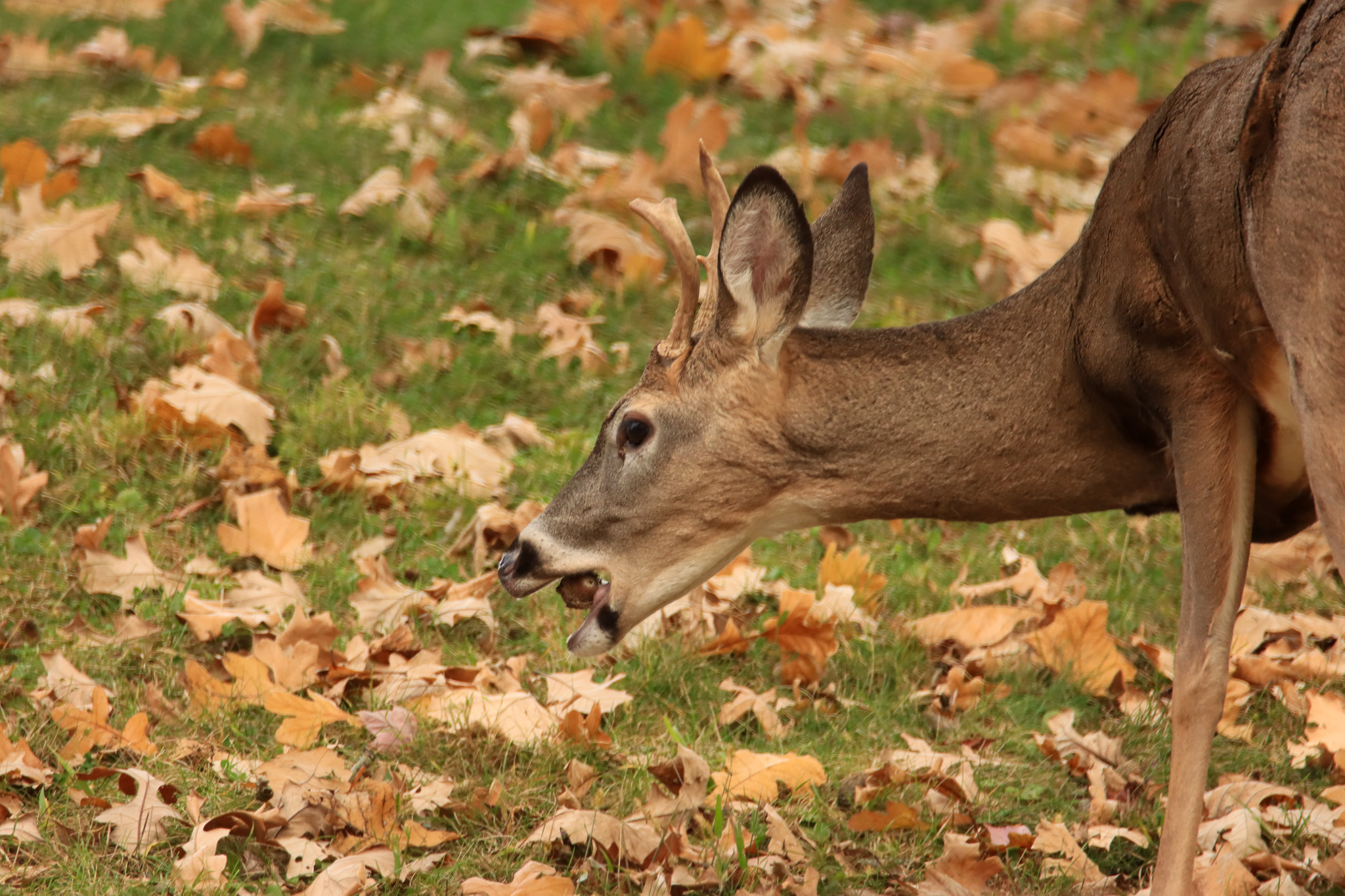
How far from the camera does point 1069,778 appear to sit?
3.98 m

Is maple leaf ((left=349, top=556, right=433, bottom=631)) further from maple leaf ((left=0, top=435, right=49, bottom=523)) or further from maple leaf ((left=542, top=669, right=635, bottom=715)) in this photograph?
maple leaf ((left=0, top=435, right=49, bottom=523))

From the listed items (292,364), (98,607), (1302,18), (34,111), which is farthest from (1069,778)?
(34,111)

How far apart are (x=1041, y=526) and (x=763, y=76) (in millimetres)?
3501

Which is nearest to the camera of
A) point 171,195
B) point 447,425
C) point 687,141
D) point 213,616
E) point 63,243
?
point 213,616

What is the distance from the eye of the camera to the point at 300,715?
12.7 feet

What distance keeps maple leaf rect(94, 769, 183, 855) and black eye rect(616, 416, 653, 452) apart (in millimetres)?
1321

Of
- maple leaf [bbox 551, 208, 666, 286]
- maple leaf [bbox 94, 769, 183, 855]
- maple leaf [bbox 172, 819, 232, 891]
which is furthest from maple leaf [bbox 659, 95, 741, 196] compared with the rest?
maple leaf [bbox 172, 819, 232, 891]

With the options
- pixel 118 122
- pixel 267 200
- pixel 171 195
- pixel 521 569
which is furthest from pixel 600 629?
pixel 118 122

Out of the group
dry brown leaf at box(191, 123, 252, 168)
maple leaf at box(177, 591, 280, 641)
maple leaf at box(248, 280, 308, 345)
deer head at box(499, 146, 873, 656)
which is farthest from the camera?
dry brown leaf at box(191, 123, 252, 168)

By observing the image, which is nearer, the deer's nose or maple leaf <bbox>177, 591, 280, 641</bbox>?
the deer's nose

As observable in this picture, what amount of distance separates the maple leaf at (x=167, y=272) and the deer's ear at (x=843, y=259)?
107 inches

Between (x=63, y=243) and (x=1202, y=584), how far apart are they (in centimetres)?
429

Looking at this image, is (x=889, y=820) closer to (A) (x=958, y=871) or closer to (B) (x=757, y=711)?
(A) (x=958, y=871)

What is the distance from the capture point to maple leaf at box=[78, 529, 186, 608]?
4.42 meters
